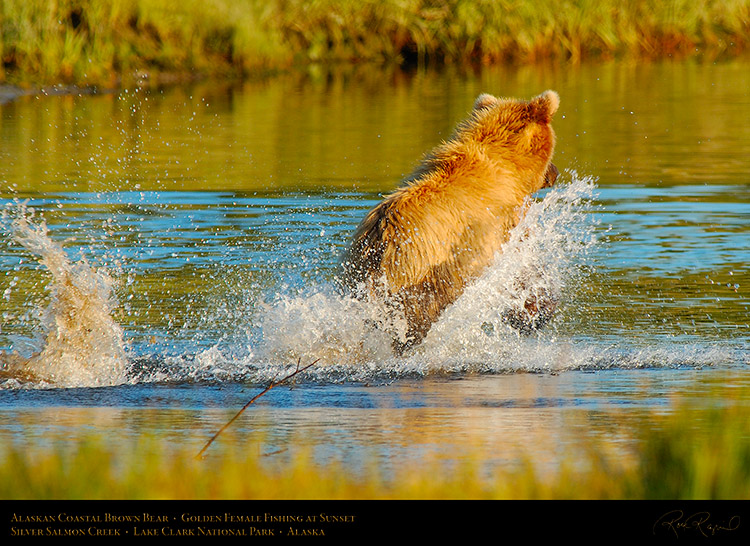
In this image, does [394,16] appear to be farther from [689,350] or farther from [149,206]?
[689,350]

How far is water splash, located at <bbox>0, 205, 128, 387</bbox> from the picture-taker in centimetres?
646

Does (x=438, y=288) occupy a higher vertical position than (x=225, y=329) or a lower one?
higher

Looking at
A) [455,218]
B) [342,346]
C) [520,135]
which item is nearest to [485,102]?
[520,135]

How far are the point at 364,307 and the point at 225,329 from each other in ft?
5.24

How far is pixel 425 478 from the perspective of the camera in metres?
4.06

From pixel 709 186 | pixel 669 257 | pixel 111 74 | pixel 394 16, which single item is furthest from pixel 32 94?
pixel 669 257

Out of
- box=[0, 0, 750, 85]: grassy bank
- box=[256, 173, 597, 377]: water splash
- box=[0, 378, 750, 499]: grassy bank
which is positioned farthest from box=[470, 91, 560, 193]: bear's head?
box=[0, 0, 750, 85]: grassy bank

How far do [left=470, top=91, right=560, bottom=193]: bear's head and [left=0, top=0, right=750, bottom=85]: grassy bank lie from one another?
1705cm

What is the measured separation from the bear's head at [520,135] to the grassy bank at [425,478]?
272cm

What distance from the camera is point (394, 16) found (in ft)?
96.9

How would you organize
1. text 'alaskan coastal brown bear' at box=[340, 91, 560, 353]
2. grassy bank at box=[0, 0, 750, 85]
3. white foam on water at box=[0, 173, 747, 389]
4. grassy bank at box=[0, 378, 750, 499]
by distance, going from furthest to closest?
grassy bank at box=[0, 0, 750, 85], white foam on water at box=[0, 173, 747, 389], text 'alaskan coastal brown bear' at box=[340, 91, 560, 353], grassy bank at box=[0, 378, 750, 499]

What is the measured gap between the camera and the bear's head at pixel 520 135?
6.93 metres

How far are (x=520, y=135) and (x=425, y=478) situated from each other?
3.29m

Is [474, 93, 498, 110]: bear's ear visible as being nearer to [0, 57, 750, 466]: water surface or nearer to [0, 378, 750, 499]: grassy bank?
[0, 57, 750, 466]: water surface
